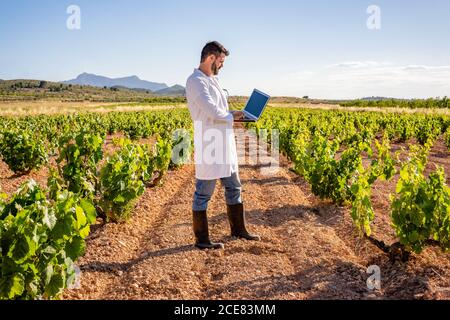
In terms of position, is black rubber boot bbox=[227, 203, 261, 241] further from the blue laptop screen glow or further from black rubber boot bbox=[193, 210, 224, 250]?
the blue laptop screen glow

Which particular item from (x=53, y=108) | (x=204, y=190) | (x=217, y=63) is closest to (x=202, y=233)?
(x=204, y=190)

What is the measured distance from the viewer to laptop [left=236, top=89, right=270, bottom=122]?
432cm

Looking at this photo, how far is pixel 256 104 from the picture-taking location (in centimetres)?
441

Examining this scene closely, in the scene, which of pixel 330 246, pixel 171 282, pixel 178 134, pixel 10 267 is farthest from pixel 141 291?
pixel 178 134

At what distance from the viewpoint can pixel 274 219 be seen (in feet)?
20.0

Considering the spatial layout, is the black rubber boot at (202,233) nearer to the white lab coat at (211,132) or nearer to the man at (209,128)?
the man at (209,128)

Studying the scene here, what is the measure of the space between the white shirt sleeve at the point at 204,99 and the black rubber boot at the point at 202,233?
1091 mm

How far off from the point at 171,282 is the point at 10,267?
153 cm

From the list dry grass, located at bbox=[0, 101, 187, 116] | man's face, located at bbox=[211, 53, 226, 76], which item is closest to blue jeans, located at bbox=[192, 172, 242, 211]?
man's face, located at bbox=[211, 53, 226, 76]

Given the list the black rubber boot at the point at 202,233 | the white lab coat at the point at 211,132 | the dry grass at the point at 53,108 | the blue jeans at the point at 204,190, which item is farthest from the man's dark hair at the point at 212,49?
the dry grass at the point at 53,108

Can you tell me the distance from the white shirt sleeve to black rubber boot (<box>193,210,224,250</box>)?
1.09 metres

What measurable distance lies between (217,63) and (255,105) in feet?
1.94

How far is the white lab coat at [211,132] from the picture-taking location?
4309mm

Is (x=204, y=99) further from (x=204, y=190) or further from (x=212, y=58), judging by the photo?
(x=204, y=190)
